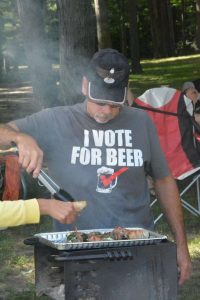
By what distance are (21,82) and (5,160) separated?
66.2 feet

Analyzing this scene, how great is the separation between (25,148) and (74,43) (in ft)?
15.2

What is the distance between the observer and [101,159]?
3365 mm

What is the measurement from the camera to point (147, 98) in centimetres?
732

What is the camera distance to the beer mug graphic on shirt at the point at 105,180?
10.9 ft

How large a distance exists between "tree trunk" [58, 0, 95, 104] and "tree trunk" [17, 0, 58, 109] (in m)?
0.82

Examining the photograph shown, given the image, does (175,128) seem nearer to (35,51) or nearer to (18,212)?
(35,51)

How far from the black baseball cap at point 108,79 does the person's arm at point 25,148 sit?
1.31 feet

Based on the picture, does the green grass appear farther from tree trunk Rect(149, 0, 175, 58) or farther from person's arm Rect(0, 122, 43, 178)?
person's arm Rect(0, 122, 43, 178)

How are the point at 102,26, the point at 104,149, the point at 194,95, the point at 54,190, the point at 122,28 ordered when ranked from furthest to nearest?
the point at 122,28 < the point at 102,26 < the point at 194,95 < the point at 104,149 < the point at 54,190

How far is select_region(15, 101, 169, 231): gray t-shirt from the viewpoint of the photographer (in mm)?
3355

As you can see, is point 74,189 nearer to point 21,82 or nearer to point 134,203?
point 134,203

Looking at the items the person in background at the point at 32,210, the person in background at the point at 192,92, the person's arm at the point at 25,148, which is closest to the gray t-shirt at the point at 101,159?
the person's arm at the point at 25,148

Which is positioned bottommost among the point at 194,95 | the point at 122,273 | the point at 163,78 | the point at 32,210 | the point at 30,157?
the point at 163,78

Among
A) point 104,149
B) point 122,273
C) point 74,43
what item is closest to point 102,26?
point 74,43
